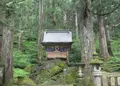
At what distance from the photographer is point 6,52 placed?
8.97 metres

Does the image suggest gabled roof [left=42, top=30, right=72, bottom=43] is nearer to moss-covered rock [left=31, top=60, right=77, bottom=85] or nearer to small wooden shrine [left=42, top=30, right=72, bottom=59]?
small wooden shrine [left=42, top=30, right=72, bottom=59]

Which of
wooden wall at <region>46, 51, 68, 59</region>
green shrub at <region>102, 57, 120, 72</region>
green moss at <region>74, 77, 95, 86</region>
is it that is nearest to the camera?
green moss at <region>74, 77, 95, 86</region>

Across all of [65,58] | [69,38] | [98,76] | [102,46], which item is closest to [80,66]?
[98,76]

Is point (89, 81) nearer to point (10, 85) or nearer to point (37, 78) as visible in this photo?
point (10, 85)

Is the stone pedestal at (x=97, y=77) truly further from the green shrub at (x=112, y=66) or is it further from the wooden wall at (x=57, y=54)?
the green shrub at (x=112, y=66)

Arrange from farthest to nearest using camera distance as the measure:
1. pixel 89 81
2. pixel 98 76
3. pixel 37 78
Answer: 1. pixel 37 78
2. pixel 89 81
3. pixel 98 76

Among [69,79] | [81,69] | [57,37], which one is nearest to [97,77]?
[81,69]

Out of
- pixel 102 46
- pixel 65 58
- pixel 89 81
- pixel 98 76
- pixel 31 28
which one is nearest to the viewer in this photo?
pixel 98 76

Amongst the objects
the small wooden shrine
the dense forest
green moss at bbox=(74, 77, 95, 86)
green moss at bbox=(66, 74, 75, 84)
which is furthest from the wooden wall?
green moss at bbox=(74, 77, 95, 86)

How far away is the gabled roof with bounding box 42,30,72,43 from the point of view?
1349cm

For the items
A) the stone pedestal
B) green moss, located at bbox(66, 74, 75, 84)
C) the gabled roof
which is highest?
the gabled roof

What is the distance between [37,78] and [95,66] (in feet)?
17.2

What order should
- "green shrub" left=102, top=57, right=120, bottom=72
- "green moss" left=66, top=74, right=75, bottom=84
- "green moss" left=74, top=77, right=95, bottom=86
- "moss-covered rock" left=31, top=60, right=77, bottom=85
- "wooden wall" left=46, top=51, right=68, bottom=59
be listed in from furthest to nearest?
"green shrub" left=102, top=57, right=120, bottom=72 → "wooden wall" left=46, top=51, right=68, bottom=59 → "moss-covered rock" left=31, top=60, right=77, bottom=85 → "green moss" left=66, top=74, right=75, bottom=84 → "green moss" left=74, top=77, right=95, bottom=86

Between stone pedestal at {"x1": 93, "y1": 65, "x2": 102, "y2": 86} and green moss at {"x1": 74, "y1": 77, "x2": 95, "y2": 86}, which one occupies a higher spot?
stone pedestal at {"x1": 93, "y1": 65, "x2": 102, "y2": 86}
